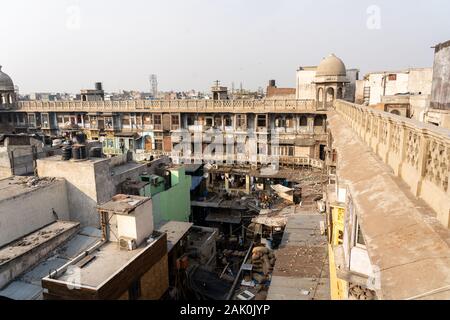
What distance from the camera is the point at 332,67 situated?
34.8m

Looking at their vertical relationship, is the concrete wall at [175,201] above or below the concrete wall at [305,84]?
below

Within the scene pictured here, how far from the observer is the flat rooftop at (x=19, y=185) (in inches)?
683

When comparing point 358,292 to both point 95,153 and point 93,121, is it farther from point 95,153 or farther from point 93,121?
point 93,121

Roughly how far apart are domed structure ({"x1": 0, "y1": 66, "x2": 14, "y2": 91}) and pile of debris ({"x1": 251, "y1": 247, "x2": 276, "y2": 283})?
45.8m

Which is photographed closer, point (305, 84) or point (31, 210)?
point (31, 210)

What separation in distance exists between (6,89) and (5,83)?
0.84m

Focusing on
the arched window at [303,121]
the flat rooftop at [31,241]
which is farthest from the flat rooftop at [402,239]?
the arched window at [303,121]

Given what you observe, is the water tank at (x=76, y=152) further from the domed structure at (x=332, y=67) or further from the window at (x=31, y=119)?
the window at (x=31, y=119)

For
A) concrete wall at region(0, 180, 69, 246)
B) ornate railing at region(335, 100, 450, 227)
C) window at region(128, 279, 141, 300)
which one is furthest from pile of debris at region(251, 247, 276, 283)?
ornate railing at region(335, 100, 450, 227)

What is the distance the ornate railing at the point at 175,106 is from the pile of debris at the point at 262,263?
19.8 meters

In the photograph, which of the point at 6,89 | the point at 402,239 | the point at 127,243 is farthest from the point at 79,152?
the point at 6,89

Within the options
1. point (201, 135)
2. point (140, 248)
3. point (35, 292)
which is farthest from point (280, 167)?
point (35, 292)

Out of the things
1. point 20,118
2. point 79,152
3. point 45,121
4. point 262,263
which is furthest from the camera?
point 20,118

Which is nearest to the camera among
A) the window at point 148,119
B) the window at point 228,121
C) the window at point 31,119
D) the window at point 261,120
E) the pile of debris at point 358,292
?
the pile of debris at point 358,292
